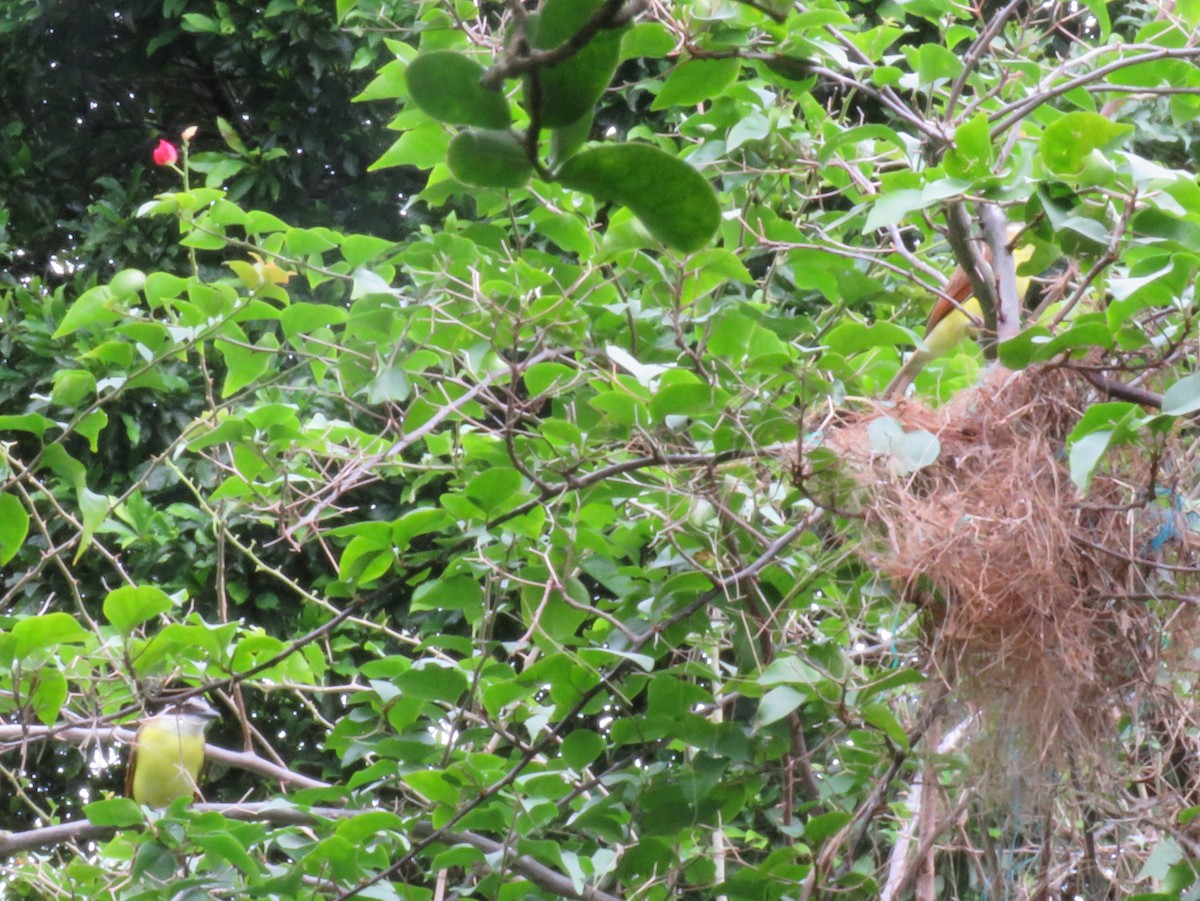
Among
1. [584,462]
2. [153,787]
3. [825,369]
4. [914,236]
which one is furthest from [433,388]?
[914,236]

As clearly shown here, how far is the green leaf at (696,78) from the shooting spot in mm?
1200

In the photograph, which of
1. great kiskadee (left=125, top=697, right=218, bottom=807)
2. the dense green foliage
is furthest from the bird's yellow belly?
the dense green foliage

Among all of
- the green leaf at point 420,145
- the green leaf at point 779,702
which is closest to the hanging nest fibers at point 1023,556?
the green leaf at point 779,702

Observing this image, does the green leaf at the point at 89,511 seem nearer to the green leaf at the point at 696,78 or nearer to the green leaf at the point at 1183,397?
the green leaf at the point at 696,78

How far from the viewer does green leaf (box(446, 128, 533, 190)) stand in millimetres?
339

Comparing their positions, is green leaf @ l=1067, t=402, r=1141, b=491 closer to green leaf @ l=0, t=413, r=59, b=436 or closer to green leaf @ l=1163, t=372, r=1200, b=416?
green leaf @ l=1163, t=372, r=1200, b=416

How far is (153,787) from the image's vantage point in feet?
7.02

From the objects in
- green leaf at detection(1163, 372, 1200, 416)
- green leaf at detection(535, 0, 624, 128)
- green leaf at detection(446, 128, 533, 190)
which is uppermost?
green leaf at detection(535, 0, 624, 128)

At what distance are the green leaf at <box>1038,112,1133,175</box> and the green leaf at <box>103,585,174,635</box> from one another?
1.01m

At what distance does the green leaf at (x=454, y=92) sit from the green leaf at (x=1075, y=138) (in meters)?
0.87

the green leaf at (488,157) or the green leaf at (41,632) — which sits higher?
the green leaf at (488,157)

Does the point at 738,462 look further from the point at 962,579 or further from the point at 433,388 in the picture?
the point at 433,388

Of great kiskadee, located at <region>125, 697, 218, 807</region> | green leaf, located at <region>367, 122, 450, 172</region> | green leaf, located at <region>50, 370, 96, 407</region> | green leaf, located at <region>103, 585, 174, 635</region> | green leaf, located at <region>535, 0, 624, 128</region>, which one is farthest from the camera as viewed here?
great kiskadee, located at <region>125, 697, 218, 807</region>

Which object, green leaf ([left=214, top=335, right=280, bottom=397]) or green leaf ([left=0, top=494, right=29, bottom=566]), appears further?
green leaf ([left=214, top=335, right=280, bottom=397])
